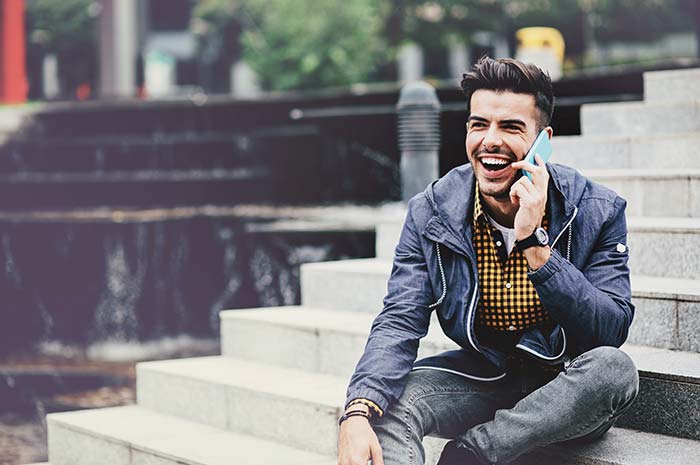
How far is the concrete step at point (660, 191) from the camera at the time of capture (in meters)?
5.35

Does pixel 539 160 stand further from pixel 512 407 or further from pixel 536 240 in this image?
pixel 512 407

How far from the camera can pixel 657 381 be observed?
391cm

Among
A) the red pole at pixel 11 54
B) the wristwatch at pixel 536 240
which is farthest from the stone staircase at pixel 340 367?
the red pole at pixel 11 54

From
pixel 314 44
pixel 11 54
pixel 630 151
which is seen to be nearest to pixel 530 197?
pixel 630 151

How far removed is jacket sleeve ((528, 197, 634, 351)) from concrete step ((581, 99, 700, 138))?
3.35 m

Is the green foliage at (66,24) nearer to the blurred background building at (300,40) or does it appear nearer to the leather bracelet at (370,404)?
the blurred background building at (300,40)

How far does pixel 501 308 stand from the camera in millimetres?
3533

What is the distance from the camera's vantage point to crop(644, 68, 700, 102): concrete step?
7.05 meters

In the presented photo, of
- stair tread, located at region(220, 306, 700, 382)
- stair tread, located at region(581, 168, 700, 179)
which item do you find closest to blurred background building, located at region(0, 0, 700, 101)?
stair tread, located at region(581, 168, 700, 179)

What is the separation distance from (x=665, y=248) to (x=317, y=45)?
28.3m

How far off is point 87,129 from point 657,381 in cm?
1015

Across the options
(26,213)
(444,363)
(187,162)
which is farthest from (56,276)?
(444,363)

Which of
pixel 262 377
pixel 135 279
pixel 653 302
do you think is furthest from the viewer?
pixel 135 279

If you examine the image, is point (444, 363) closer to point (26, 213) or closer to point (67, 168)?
point (26, 213)
